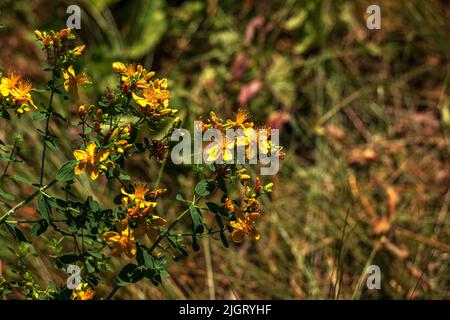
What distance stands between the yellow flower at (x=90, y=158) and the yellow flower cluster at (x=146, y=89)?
120 mm

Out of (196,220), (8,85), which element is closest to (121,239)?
(196,220)

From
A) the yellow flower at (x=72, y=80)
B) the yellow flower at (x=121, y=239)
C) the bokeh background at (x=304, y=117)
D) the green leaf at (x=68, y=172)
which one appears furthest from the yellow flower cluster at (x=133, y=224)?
the bokeh background at (x=304, y=117)

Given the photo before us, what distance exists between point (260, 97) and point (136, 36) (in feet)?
2.18

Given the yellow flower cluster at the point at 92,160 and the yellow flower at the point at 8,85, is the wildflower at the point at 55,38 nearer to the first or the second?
the yellow flower at the point at 8,85

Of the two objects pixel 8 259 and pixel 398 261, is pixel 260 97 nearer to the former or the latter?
pixel 398 261

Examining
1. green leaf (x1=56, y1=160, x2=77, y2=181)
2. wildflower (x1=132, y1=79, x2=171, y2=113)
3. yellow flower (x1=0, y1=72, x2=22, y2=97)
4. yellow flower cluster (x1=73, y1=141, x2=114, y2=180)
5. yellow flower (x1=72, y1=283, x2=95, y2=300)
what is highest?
yellow flower (x1=0, y1=72, x2=22, y2=97)

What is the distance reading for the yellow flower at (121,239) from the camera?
1171 mm

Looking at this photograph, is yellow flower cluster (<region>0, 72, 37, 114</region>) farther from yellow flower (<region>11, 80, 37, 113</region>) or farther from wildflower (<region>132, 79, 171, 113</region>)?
wildflower (<region>132, 79, 171, 113</region>)

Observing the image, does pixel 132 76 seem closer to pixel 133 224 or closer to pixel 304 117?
pixel 133 224

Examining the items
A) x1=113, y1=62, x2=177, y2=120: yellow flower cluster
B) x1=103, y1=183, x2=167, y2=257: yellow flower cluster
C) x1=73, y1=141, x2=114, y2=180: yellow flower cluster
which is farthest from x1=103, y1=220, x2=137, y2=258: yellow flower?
x1=113, y1=62, x2=177, y2=120: yellow flower cluster

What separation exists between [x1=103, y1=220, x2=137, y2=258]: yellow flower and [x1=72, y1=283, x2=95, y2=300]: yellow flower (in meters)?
0.17

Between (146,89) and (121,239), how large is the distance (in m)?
0.30

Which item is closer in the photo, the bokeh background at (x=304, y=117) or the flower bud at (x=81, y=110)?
the flower bud at (x=81, y=110)

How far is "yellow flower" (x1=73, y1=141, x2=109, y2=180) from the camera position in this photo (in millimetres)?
1162
